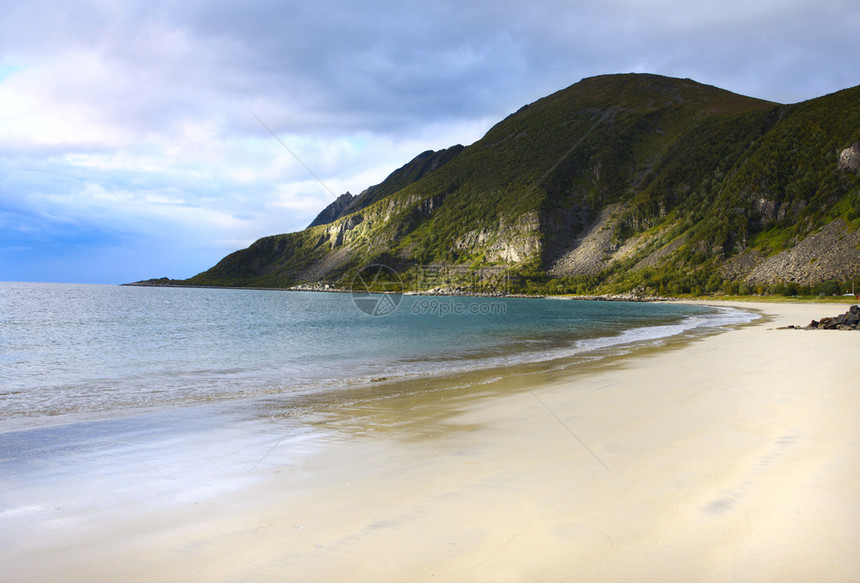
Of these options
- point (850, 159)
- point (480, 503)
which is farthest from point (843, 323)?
point (850, 159)

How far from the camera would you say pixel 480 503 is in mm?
5324

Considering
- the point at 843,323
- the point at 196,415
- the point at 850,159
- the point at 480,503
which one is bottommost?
the point at 843,323

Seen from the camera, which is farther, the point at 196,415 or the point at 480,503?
the point at 196,415

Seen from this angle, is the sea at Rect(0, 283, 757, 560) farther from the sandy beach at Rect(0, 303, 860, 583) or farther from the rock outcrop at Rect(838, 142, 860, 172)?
the rock outcrop at Rect(838, 142, 860, 172)

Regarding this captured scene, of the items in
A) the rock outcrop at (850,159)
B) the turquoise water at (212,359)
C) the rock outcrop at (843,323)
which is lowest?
the rock outcrop at (843,323)

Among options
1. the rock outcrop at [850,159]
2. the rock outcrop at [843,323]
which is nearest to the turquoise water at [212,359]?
the rock outcrop at [843,323]

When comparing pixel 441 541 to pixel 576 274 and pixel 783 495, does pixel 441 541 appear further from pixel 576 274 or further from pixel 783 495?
pixel 576 274

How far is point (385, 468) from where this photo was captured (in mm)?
6898

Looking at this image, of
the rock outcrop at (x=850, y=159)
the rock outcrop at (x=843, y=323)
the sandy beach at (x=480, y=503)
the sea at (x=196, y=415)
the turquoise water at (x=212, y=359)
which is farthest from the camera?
the rock outcrop at (x=850, y=159)

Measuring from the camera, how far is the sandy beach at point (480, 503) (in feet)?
13.0

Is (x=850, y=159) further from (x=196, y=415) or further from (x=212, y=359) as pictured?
(x=196, y=415)

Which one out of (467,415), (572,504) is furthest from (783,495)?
(467,415)

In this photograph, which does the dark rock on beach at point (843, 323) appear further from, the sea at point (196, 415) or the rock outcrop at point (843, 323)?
the sea at point (196, 415)

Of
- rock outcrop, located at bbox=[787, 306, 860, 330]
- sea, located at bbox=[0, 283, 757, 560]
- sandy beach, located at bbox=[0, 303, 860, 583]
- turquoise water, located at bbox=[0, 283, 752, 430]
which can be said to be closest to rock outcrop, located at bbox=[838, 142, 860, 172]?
rock outcrop, located at bbox=[787, 306, 860, 330]
